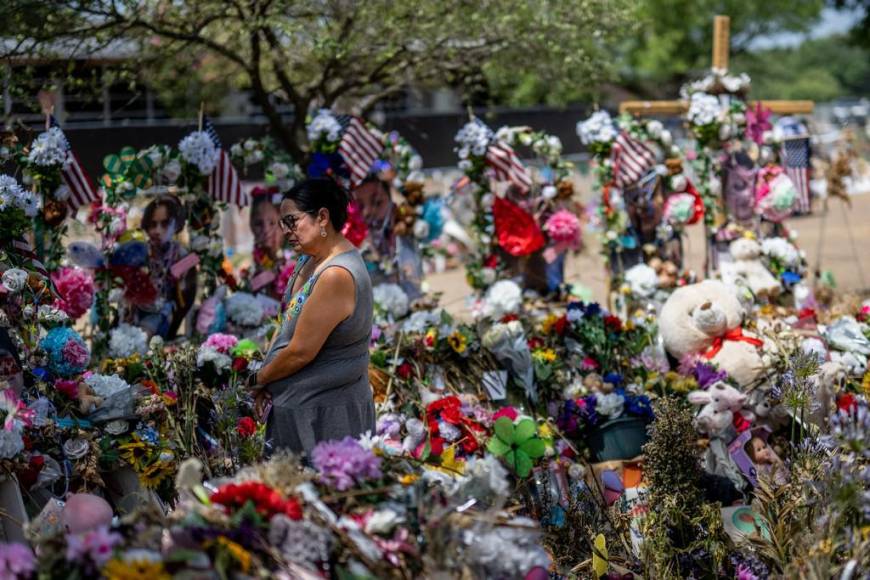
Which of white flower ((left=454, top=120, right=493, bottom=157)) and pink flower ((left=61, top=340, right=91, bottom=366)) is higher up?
white flower ((left=454, top=120, right=493, bottom=157))

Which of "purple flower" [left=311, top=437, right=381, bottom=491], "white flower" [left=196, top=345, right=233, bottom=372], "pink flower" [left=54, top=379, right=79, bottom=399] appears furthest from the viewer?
"white flower" [left=196, top=345, right=233, bottom=372]

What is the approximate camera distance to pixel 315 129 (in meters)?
6.85

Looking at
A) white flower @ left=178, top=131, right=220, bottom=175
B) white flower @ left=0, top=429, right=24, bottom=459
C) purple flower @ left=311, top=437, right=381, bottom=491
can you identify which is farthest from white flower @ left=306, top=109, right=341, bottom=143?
purple flower @ left=311, top=437, right=381, bottom=491

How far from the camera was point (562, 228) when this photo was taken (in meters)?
7.43

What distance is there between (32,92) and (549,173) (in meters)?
3.94

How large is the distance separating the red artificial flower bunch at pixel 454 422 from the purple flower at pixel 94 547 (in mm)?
2425

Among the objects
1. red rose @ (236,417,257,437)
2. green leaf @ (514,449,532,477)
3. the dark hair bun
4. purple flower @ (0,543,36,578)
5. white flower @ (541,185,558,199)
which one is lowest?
red rose @ (236,417,257,437)

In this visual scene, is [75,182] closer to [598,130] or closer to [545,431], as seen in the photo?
[545,431]

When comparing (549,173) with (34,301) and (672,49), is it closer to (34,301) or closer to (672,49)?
(34,301)

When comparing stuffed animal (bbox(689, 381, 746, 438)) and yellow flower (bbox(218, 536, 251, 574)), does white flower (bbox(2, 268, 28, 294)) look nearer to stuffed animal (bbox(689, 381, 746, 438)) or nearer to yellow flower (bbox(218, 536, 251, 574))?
yellow flower (bbox(218, 536, 251, 574))

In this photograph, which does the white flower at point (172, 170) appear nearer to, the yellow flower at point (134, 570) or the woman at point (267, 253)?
the woman at point (267, 253)

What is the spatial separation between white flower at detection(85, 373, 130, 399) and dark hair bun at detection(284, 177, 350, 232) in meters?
1.27

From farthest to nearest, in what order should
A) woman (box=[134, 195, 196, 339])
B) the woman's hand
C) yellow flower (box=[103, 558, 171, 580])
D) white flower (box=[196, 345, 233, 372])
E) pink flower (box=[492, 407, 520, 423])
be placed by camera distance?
woman (box=[134, 195, 196, 339]), pink flower (box=[492, 407, 520, 423]), white flower (box=[196, 345, 233, 372]), the woman's hand, yellow flower (box=[103, 558, 171, 580])

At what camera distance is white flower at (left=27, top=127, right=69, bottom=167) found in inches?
215
